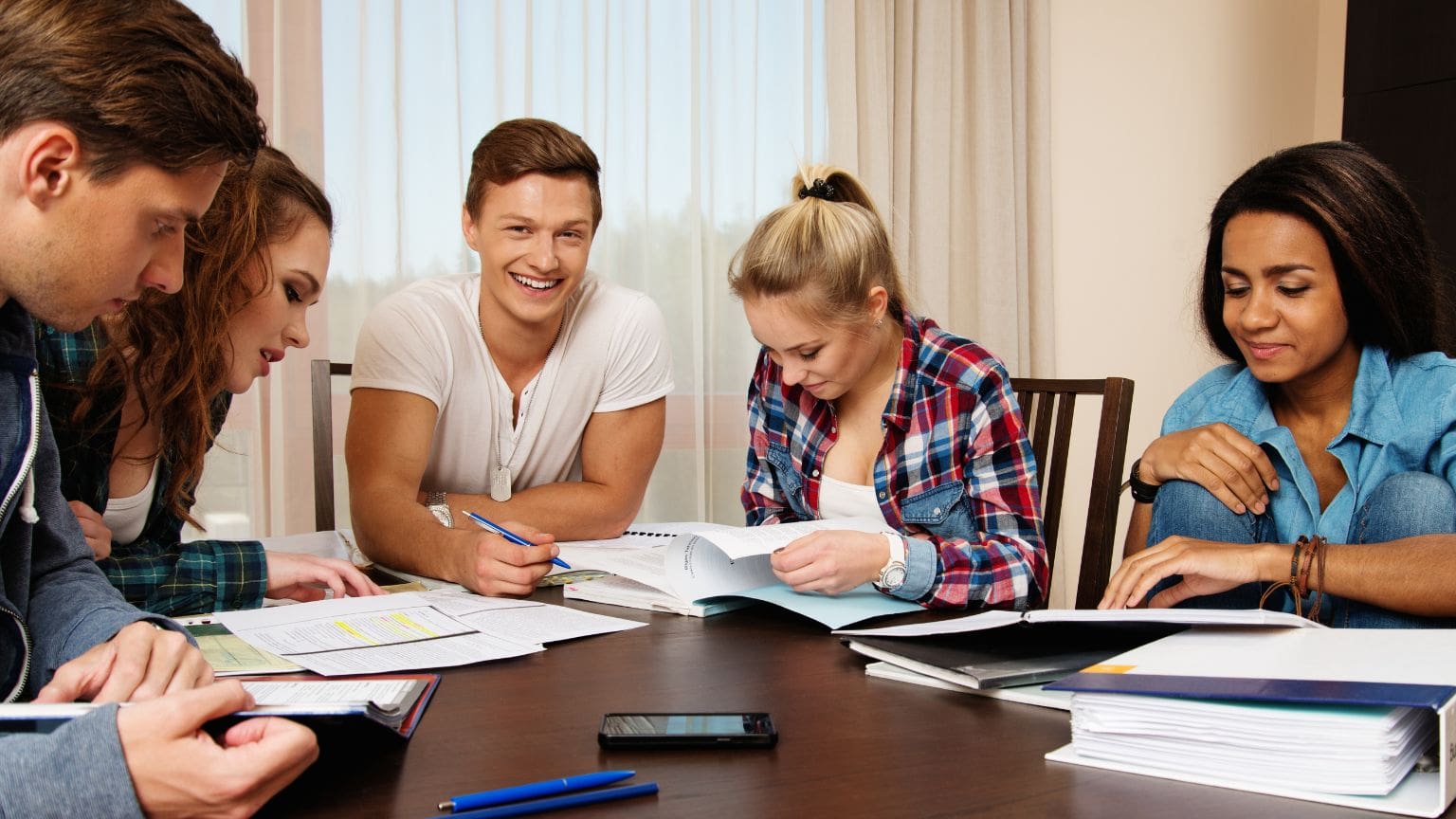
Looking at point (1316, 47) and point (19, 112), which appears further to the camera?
point (1316, 47)

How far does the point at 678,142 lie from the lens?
3.13 metres

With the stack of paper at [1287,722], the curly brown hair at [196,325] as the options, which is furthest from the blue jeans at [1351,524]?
the curly brown hair at [196,325]

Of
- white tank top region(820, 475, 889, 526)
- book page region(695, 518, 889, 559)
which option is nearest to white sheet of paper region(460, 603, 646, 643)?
book page region(695, 518, 889, 559)

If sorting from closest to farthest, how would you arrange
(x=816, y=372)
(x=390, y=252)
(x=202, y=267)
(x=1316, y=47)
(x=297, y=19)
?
(x=202, y=267), (x=816, y=372), (x=297, y=19), (x=390, y=252), (x=1316, y=47)

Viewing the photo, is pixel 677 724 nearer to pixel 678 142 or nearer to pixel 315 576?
pixel 315 576

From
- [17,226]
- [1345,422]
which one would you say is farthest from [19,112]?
[1345,422]

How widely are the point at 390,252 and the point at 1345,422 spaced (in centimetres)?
213

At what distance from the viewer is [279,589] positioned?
1370mm

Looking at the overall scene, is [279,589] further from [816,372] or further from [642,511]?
[642,511]

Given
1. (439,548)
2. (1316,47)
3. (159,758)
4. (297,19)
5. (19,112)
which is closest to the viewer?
(159,758)

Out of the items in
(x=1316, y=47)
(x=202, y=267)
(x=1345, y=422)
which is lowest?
(x=1345, y=422)

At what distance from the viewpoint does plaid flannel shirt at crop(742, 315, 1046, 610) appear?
1.38m

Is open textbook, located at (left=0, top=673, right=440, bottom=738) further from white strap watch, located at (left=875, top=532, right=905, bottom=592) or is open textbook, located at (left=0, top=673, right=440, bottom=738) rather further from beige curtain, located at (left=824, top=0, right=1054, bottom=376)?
beige curtain, located at (left=824, top=0, right=1054, bottom=376)

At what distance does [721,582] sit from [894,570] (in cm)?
20
